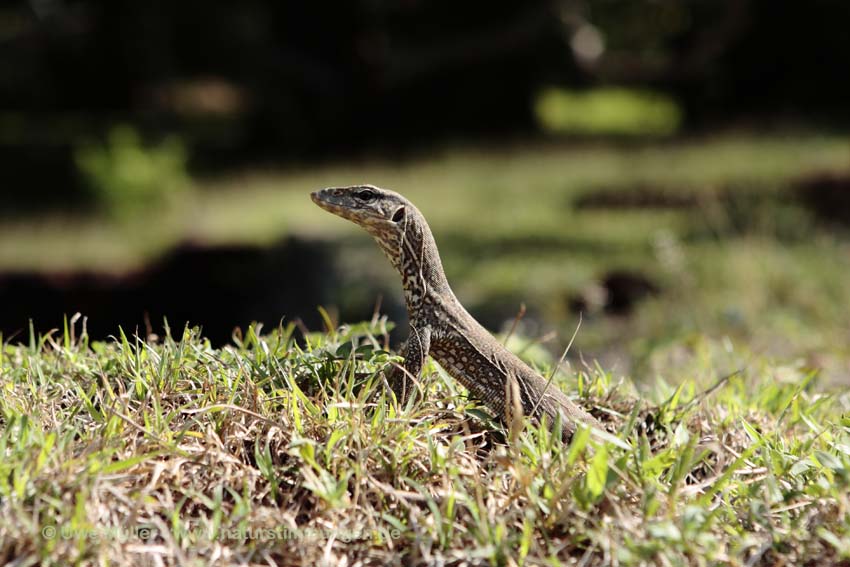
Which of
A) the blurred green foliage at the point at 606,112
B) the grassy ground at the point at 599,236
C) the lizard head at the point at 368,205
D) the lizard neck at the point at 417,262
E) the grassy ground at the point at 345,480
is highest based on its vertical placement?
the lizard head at the point at 368,205

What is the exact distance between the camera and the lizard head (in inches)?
112

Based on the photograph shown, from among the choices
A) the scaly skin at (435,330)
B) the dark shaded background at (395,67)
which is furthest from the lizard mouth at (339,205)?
the dark shaded background at (395,67)

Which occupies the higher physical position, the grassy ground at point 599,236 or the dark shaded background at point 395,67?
the dark shaded background at point 395,67

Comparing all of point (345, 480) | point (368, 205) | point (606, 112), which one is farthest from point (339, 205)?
point (606, 112)

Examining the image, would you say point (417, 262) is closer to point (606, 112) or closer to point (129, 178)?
point (129, 178)

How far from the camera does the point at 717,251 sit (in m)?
8.66

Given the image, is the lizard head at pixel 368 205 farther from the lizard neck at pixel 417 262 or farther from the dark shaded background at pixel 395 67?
the dark shaded background at pixel 395 67

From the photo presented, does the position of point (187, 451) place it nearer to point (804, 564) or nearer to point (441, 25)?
point (804, 564)

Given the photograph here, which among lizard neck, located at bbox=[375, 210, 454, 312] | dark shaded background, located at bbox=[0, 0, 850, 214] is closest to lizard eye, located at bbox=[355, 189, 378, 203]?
lizard neck, located at bbox=[375, 210, 454, 312]

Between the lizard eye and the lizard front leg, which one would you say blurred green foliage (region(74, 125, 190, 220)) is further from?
the lizard front leg

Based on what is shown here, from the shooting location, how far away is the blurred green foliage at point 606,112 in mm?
17281

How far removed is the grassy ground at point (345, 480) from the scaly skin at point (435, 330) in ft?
0.31

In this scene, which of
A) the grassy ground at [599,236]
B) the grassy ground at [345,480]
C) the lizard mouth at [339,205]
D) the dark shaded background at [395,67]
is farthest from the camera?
the dark shaded background at [395,67]

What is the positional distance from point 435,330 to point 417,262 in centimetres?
25
